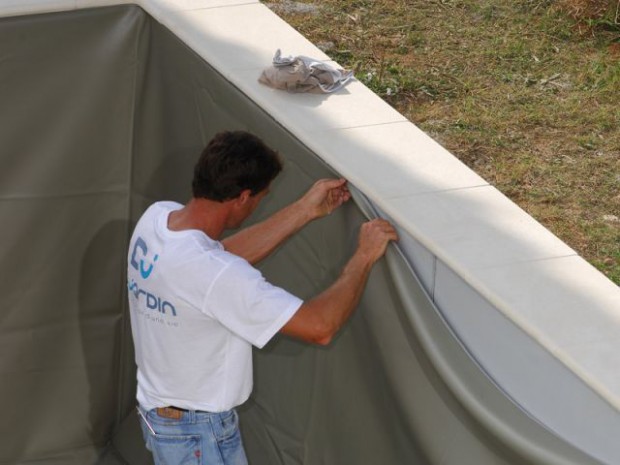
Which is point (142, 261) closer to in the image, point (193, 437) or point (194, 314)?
point (194, 314)

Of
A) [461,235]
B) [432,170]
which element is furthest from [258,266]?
[461,235]

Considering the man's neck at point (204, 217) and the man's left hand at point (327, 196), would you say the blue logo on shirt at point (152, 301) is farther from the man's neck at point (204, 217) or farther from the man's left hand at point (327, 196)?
the man's left hand at point (327, 196)

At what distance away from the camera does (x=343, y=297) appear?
3.07 meters

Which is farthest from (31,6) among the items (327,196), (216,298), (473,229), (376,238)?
(473,229)

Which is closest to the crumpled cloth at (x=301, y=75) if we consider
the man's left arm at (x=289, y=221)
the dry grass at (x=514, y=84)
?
the man's left arm at (x=289, y=221)

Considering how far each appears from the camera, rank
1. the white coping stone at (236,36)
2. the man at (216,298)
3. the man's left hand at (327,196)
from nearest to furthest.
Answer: the man at (216,298) < the man's left hand at (327,196) < the white coping stone at (236,36)

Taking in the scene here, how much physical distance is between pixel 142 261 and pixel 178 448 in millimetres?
610

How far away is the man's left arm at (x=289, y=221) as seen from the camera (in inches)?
130

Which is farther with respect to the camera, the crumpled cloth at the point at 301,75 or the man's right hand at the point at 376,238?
the crumpled cloth at the point at 301,75

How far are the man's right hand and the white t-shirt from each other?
0.75 feet

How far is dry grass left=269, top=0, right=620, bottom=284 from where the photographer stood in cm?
568

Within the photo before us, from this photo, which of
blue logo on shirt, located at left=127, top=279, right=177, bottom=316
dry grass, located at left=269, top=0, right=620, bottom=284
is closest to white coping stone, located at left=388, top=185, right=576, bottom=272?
blue logo on shirt, located at left=127, top=279, right=177, bottom=316

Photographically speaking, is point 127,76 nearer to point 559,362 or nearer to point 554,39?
point 559,362

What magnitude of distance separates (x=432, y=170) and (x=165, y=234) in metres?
0.73
